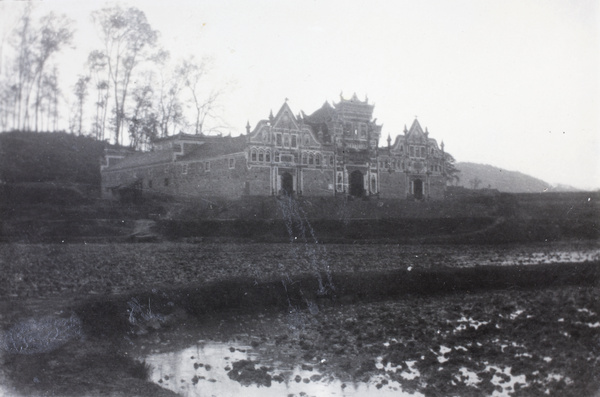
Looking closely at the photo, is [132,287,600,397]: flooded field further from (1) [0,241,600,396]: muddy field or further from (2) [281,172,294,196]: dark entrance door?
(2) [281,172,294,196]: dark entrance door

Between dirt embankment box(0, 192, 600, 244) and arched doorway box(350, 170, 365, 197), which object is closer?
dirt embankment box(0, 192, 600, 244)

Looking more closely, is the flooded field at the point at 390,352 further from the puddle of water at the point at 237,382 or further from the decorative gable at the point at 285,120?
the decorative gable at the point at 285,120

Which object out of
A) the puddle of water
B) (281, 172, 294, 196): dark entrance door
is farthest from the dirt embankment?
the puddle of water

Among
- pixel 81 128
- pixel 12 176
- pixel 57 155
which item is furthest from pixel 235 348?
pixel 81 128

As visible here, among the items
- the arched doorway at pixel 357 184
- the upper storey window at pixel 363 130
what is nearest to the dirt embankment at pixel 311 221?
the arched doorway at pixel 357 184

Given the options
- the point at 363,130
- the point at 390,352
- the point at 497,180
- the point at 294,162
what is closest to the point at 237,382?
the point at 390,352
